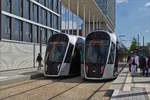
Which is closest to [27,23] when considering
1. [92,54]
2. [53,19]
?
[53,19]

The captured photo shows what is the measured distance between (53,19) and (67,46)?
28956 millimetres

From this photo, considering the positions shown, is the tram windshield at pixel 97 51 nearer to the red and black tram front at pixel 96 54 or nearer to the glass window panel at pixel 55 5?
the red and black tram front at pixel 96 54

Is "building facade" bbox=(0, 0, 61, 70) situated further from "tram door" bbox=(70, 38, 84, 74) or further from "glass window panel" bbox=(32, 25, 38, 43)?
"tram door" bbox=(70, 38, 84, 74)

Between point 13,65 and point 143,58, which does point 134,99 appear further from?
point 13,65

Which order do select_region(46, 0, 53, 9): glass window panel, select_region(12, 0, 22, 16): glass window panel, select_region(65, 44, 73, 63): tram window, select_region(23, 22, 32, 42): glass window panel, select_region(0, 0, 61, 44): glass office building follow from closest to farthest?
select_region(65, 44, 73, 63): tram window, select_region(0, 0, 61, 44): glass office building, select_region(12, 0, 22, 16): glass window panel, select_region(23, 22, 32, 42): glass window panel, select_region(46, 0, 53, 9): glass window panel

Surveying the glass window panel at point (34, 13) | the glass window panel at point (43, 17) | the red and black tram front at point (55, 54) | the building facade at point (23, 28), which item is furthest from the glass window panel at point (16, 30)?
the red and black tram front at point (55, 54)

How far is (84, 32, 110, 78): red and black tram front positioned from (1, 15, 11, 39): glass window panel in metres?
14.6

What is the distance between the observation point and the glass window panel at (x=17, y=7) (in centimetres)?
3350

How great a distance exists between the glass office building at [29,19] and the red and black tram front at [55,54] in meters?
11.1

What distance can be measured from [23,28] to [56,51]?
16.7 meters

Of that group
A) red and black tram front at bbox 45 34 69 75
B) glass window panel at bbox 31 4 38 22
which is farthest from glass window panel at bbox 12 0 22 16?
red and black tram front at bbox 45 34 69 75

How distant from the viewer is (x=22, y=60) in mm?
32656

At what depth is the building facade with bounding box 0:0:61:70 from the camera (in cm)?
2983

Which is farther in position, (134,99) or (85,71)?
(85,71)
